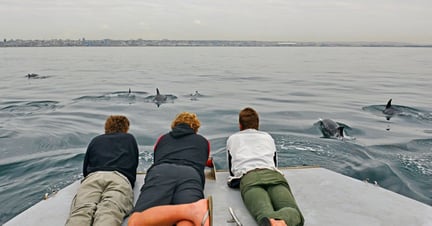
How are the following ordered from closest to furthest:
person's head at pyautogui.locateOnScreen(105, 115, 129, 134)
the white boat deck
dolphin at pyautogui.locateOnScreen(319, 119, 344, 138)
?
the white boat deck, person's head at pyautogui.locateOnScreen(105, 115, 129, 134), dolphin at pyautogui.locateOnScreen(319, 119, 344, 138)

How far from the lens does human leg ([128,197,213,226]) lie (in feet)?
13.5

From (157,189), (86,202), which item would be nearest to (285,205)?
(157,189)

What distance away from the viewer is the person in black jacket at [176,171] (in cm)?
455

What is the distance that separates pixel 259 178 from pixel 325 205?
1108 millimetres

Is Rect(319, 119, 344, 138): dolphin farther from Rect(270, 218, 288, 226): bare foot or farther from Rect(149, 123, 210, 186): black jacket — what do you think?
Rect(270, 218, 288, 226): bare foot

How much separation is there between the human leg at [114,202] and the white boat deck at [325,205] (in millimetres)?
501

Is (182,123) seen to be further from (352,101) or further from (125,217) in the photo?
(352,101)

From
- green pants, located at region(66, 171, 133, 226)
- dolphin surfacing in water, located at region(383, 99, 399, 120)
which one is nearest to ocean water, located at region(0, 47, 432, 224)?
dolphin surfacing in water, located at region(383, 99, 399, 120)

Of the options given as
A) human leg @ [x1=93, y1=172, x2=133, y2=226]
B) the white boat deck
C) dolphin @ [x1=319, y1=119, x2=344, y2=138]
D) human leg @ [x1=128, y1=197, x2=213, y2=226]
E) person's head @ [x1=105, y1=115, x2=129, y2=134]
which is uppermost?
person's head @ [x1=105, y1=115, x2=129, y2=134]

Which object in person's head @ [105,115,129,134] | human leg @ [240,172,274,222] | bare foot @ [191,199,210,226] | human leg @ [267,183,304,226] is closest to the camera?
bare foot @ [191,199,210,226]

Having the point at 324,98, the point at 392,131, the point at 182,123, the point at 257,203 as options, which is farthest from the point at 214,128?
the point at 324,98

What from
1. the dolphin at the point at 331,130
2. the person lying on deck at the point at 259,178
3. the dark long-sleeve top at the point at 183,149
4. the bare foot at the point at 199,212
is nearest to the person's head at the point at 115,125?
the dark long-sleeve top at the point at 183,149

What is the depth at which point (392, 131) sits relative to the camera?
13266mm

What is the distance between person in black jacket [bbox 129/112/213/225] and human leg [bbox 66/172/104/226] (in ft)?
2.01
